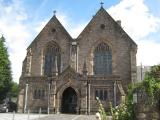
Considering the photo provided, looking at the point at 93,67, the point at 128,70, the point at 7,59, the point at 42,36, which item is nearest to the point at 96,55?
the point at 93,67

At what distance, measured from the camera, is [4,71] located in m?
53.9

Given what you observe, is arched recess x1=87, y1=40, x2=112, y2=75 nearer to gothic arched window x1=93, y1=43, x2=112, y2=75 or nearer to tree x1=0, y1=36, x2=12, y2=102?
gothic arched window x1=93, y1=43, x2=112, y2=75

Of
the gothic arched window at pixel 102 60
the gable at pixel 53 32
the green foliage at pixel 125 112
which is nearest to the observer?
the green foliage at pixel 125 112

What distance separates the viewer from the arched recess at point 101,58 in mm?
44125

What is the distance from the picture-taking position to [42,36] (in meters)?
47.6

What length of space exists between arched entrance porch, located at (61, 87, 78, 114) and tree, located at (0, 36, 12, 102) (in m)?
14.1

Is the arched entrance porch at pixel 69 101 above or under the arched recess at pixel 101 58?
under

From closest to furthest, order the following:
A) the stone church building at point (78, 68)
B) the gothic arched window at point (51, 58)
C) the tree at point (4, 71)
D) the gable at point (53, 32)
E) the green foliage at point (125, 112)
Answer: the green foliage at point (125, 112) → the stone church building at point (78, 68) → the gothic arched window at point (51, 58) → the gable at point (53, 32) → the tree at point (4, 71)

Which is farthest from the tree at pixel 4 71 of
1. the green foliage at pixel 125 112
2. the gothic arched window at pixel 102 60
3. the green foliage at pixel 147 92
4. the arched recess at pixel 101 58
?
the green foliage at pixel 147 92

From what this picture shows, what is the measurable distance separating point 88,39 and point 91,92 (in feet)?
28.7

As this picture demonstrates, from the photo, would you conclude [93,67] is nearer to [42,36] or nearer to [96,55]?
[96,55]

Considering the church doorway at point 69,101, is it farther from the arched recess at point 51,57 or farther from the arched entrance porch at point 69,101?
the arched recess at point 51,57

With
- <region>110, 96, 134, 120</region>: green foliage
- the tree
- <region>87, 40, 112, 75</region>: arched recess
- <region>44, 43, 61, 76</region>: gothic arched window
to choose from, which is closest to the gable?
<region>44, 43, 61, 76</region>: gothic arched window

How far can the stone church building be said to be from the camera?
133 ft
